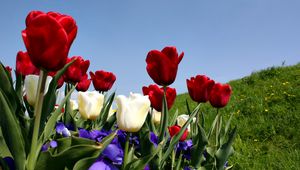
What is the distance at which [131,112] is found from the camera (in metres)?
1.61

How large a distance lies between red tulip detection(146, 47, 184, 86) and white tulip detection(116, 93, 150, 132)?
323 mm

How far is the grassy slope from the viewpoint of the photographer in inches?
183

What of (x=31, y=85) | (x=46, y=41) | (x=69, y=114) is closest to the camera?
(x=46, y=41)

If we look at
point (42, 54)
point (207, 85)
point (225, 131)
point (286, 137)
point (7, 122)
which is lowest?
point (286, 137)

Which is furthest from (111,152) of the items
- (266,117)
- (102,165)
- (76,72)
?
(266,117)

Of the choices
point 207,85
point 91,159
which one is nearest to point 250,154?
point 207,85

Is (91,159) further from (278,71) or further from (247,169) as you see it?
(278,71)

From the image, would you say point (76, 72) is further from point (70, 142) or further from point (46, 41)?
point (46, 41)

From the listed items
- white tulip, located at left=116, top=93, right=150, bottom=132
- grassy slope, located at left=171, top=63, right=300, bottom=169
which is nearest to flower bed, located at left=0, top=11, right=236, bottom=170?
white tulip, located at left=116, top=93, right=150, bottom=132

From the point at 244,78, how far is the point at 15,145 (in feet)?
27.6

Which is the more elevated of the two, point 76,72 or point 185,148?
point 76,72

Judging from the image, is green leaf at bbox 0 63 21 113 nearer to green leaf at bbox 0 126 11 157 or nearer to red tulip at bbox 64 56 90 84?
green leaf at bbox 0 126 11 157

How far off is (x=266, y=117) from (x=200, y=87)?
13.5 feet

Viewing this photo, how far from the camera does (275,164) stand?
439 cm
